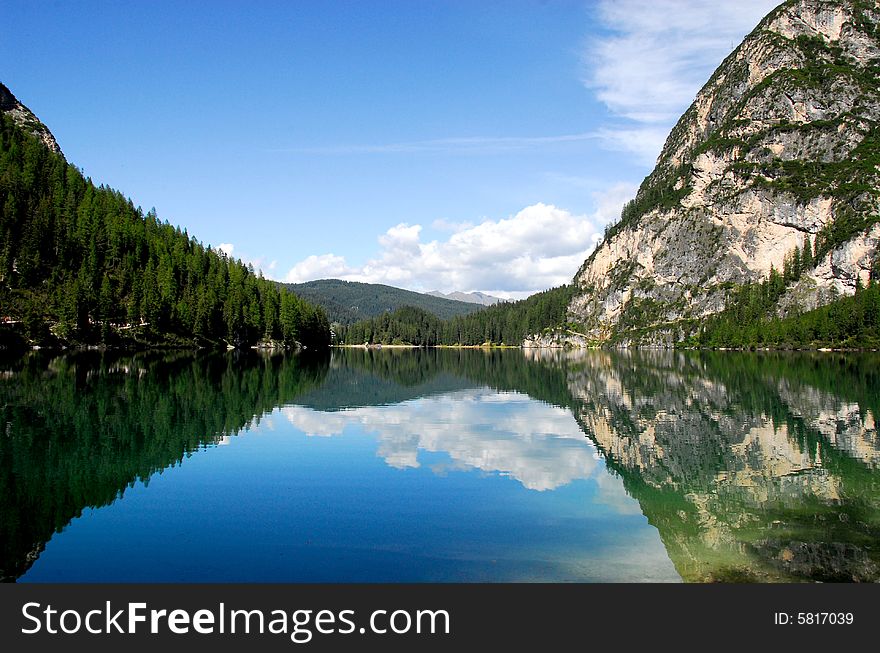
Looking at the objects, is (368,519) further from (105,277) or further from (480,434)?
(105,277)

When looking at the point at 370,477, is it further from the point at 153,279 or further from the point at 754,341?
the point at 754,341

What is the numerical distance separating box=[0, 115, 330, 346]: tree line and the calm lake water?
87.7m

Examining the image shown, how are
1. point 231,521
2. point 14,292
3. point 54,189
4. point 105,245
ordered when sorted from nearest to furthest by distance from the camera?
1. point 231,521
2. point 14,292
3. point 105,245
4. point 54,189

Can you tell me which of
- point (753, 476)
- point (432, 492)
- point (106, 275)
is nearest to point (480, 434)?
point (432, 492)

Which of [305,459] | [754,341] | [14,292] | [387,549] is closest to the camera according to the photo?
[387,549]

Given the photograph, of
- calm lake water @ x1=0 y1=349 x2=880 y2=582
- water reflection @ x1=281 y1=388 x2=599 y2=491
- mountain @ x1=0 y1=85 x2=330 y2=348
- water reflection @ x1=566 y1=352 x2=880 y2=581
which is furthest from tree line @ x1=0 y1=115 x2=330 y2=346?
water reflection @ x1=566 y1=352 x2=880 y2=581

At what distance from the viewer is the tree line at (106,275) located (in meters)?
123

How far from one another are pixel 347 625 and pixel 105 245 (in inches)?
6362

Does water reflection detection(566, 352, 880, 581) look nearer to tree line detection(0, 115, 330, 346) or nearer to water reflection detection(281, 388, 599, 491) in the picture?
water reflection detection(281, 388, 599, 491)

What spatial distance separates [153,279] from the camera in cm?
14350

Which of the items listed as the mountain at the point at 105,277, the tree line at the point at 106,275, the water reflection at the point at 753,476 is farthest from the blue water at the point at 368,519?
the tree line at the point at 106,275

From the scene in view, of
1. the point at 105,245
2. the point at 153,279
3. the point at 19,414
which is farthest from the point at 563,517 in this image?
the point at 105,245

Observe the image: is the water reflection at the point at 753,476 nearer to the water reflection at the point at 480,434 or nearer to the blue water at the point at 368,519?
the blue water at the point at 368,519

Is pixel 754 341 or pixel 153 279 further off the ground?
pixel 153 279
